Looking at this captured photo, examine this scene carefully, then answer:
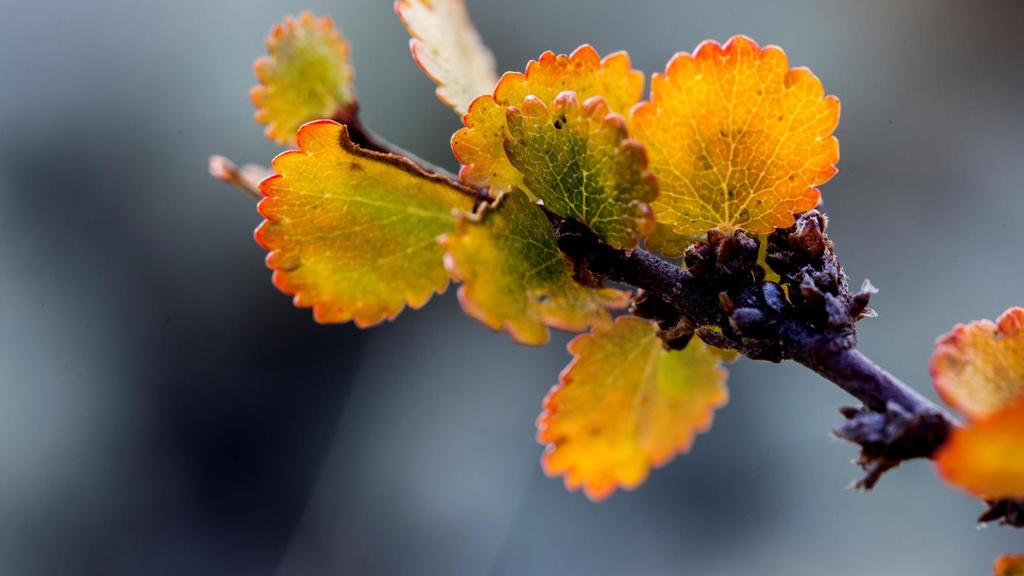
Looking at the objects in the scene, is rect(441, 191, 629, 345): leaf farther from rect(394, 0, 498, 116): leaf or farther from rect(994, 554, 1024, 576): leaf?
rect(994, 554, 1024, 576): leaf

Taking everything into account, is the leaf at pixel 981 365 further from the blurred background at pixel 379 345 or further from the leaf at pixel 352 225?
the blurred background at pixel 379 345

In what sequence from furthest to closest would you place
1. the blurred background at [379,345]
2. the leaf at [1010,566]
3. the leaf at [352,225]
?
1. the blurred background at [379,345]
2. the leaf at [352,225]
3. the leaf at [1010,566]

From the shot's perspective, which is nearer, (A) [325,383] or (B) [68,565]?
(B) [68,565]

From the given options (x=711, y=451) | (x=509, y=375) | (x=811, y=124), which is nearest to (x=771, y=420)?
(x=711, y=451)

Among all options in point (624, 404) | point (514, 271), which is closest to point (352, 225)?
point (514, 271)

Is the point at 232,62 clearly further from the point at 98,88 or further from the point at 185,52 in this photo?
the point at 98,88

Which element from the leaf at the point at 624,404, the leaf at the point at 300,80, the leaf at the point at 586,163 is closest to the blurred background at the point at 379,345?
the leaf at the point at 624,404
